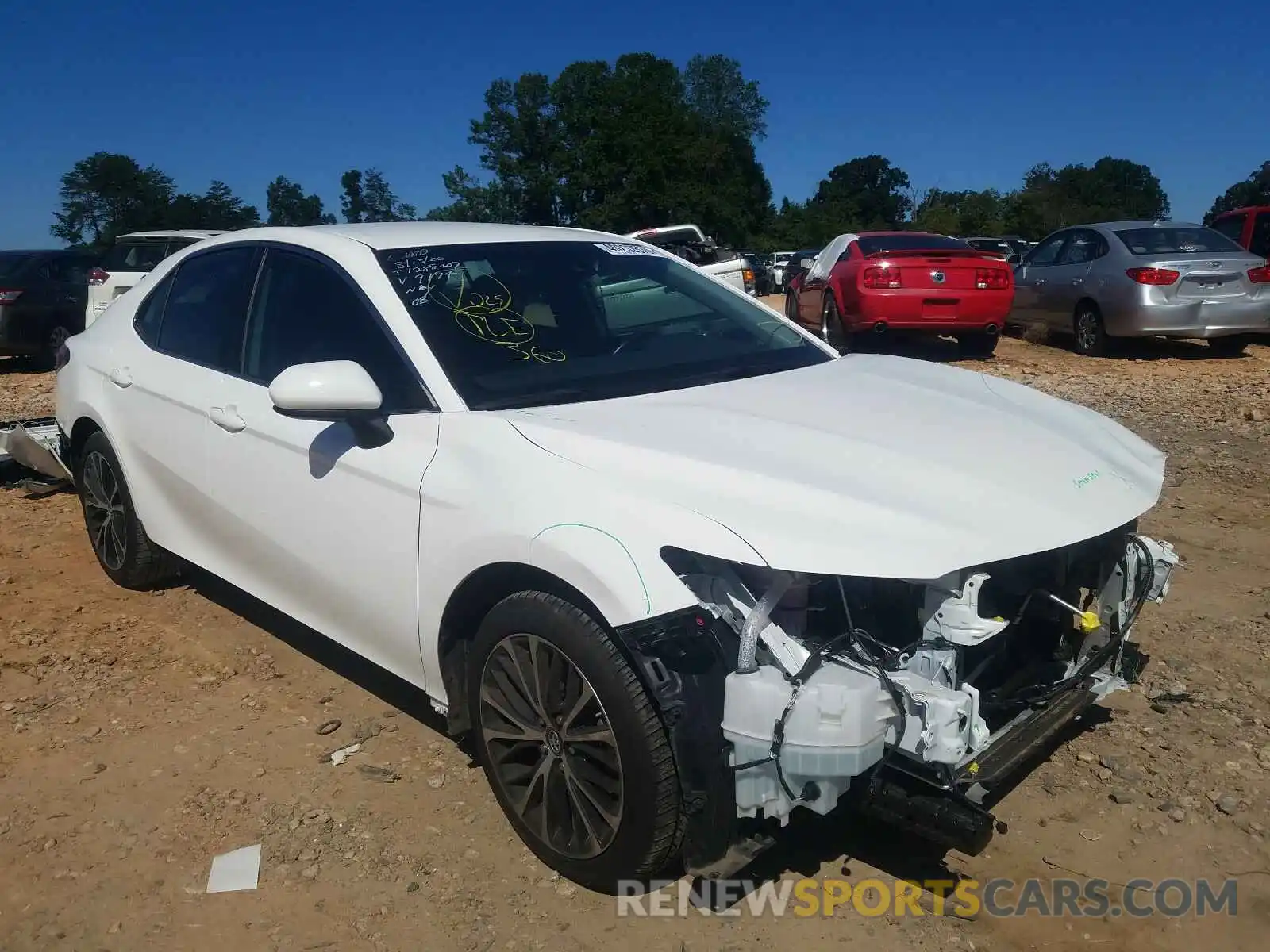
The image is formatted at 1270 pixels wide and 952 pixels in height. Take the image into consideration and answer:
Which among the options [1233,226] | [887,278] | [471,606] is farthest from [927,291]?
[471,606]

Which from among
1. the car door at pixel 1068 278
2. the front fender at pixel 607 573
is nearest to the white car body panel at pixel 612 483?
the front fender at pixel 607 573

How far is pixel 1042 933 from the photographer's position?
261cm

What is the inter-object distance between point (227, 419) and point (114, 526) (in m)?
1.51

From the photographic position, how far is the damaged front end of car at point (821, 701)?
2.35m

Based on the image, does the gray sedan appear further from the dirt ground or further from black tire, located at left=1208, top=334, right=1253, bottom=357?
the dirt ground

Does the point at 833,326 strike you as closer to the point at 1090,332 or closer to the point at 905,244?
the point at 905,244

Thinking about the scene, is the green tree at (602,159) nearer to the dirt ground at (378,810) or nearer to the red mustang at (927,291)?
the red mustang at (927,291)

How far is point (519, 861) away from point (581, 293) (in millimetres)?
1905

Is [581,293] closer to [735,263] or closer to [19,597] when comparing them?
[19,597]

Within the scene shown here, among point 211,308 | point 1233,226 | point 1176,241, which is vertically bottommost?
point 211,308

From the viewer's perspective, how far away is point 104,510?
4.95 m

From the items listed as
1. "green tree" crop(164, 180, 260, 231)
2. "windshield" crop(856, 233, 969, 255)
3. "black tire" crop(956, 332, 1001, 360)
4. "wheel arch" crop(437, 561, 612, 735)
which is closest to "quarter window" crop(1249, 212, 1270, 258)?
"black tire" crop(956, 332, 1001, 360)

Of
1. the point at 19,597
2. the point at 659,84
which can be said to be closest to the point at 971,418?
the point at 19,597

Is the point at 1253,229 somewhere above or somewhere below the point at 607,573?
above
